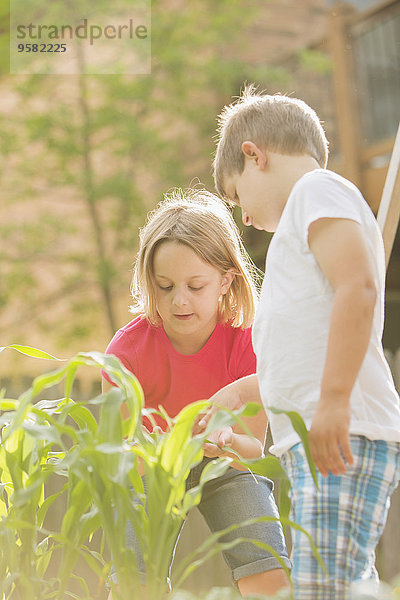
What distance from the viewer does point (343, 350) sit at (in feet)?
3.59

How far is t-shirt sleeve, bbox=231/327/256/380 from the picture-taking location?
5.54 ft

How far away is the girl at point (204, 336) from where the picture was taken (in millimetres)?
1565

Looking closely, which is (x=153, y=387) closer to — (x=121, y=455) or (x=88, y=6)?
(x=121, y=455)

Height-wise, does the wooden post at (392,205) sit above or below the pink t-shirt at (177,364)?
above

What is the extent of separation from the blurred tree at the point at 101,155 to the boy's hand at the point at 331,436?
18.1ft

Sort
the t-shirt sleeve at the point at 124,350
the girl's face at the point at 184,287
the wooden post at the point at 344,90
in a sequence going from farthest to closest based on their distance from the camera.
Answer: the wooden post at the point at 344,90
the t-shirt sleeve at the point at 124,350
the girl's face at the point at 184,287

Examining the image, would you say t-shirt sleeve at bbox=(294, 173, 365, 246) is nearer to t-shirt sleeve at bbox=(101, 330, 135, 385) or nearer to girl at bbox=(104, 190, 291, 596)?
girl at bbox=(104, 190, 291, 596)

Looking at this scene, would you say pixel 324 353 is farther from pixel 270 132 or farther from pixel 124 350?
pixel 124 350

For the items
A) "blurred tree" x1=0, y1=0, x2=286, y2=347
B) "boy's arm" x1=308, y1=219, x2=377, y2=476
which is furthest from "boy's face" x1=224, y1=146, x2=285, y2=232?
"blurred tree" x1=0, y1=0, x2=286, y2=347

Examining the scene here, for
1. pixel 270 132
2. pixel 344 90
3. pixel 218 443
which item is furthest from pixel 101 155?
pixel 218 443

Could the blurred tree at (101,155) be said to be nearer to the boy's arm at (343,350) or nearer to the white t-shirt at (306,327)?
the white t-shirt at (306,327)

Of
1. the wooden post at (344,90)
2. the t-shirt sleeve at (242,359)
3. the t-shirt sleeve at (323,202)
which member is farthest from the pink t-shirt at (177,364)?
the wooden post at (344,90)

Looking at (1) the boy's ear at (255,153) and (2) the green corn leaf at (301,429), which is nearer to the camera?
(2) the green corn leaf at (301,429)

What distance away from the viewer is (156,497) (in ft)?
3.51
